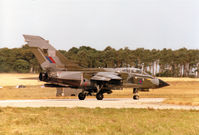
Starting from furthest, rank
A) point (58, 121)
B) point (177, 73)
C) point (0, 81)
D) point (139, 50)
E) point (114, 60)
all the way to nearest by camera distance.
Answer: point (177, 73) < point (139, 50) < point (114, 60) < point (0, 81) < point (58, 121)

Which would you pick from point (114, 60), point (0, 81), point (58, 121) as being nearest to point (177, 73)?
point (114, 60)

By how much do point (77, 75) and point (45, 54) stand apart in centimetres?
310

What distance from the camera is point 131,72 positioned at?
1123 inches

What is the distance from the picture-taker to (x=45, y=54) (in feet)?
85.1

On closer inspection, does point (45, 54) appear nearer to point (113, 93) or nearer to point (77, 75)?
point (77, 75)

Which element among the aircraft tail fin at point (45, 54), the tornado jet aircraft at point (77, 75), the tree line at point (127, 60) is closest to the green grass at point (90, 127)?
the tornado jet aircraft at point (77, 75)

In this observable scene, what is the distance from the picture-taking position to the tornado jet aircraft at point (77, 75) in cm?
2559

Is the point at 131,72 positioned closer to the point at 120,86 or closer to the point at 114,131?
the point at 120,86

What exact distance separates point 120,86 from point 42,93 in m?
16.5

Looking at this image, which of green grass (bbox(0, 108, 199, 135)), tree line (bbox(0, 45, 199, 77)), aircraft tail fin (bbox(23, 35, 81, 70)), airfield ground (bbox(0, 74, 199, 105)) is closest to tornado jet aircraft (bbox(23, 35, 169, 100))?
aircraft tail fin (bbox(23, 35, 81, 70))

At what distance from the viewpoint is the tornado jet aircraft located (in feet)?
84.0

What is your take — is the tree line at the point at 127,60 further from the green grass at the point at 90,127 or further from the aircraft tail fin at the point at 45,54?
the green grass at the point at 90,127

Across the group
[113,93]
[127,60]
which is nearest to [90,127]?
[113,93]

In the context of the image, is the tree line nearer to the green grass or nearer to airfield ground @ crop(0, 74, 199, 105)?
airfield ground @ crop(0, 74, 199, 105)
